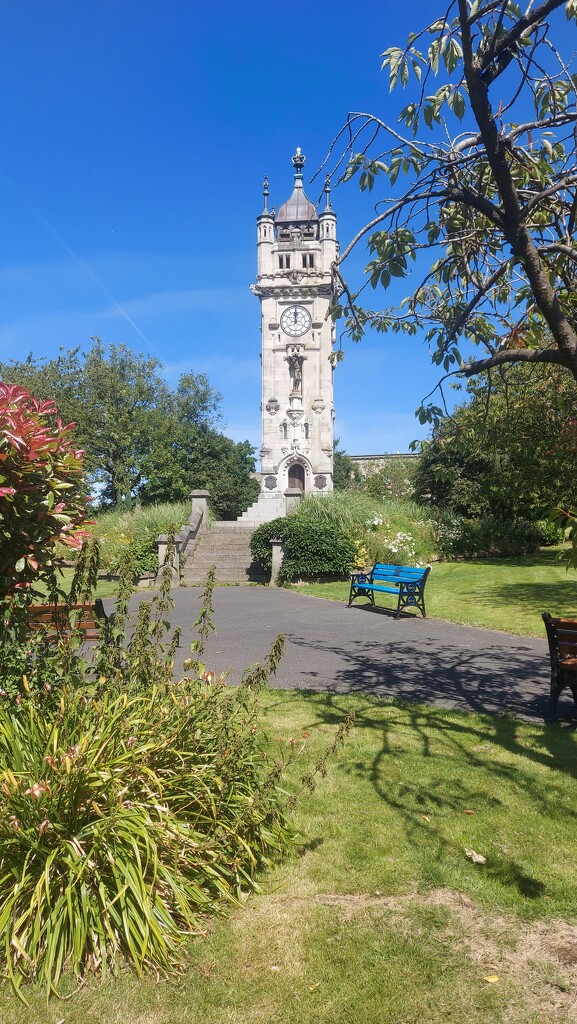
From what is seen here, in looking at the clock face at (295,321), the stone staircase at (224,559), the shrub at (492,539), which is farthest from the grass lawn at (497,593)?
the clock face at (295,321)

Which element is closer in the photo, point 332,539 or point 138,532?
point 332,539

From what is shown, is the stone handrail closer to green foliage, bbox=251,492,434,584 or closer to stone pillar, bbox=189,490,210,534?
stone pillar, bbox=189,490,210,534

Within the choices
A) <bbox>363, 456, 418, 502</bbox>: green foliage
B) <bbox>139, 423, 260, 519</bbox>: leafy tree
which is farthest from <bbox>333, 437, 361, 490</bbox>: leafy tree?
<bbox>139, 423, 260, 519</bbox>: leafy tree

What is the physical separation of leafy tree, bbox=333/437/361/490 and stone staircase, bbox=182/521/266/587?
37.4 meters

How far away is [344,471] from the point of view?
2530 inches

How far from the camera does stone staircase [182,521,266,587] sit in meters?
18.4

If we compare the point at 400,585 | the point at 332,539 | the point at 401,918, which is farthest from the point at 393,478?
the point at 401,918

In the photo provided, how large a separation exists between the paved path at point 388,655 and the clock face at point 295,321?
2371cm

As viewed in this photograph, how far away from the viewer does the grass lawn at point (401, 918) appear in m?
2.26

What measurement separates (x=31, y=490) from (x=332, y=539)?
1340 centimetres

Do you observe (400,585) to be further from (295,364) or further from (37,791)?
(295,364)

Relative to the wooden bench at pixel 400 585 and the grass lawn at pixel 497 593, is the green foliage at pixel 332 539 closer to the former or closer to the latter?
the grass lawn at pixel 497 593

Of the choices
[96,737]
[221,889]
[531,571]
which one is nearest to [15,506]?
[96,737]

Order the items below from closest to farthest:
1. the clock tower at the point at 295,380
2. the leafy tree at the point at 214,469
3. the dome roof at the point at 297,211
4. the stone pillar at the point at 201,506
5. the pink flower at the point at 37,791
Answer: the pink flower at the point at 37,791 → the stone pillar at the point at 201,506 → the clock tower at the point at 295,380 → the dome roof at the point at 297,211 → the leafy tree at the point at 214,469
